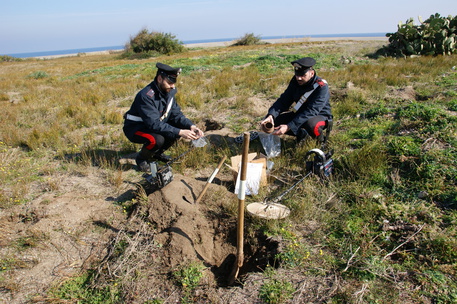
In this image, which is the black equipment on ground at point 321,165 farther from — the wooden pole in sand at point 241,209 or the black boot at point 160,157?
the black boot at point 160,157

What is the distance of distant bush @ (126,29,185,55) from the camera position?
98.9ft

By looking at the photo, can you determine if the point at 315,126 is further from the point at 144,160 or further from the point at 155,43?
the point at 155,43

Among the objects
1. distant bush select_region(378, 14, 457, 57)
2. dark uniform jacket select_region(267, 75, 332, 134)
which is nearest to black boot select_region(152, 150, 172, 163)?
dark uniform jacket select_region(267, 75, 332, 134)

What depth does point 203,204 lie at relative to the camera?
328 centimetres

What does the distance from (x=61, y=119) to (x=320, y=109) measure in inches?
250

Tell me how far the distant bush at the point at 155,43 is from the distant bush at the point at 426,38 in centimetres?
2286

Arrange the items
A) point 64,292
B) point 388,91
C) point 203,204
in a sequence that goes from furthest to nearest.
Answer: point 388,91 < point 203,204 < point 64,292

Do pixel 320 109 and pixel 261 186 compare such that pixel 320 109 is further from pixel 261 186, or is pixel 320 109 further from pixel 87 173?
pixel 87 173

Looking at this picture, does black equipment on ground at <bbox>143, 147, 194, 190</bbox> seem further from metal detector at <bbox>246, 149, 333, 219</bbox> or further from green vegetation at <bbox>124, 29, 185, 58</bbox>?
green vegetation at <bbox>124, 29, 185, 58</bbox>

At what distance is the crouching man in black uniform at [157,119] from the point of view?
4.01 meters

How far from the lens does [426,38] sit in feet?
39.4

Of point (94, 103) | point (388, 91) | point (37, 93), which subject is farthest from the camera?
point (37, 93)

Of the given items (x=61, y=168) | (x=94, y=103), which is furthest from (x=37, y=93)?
(x=61, y=168)

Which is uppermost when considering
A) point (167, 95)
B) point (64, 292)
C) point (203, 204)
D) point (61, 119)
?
point (167, 95)
